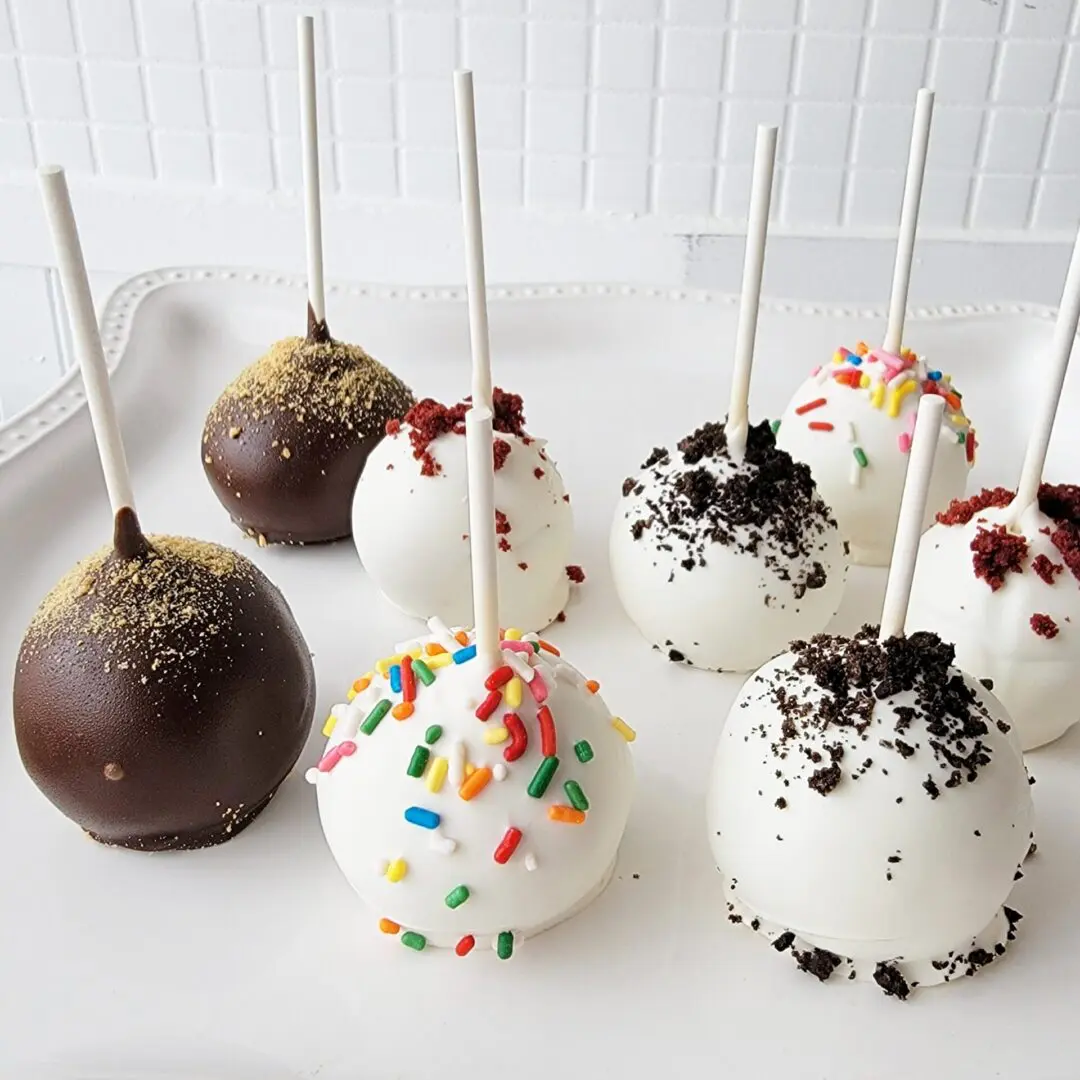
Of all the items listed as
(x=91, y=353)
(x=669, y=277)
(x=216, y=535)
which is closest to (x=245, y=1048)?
(x=91, y=353)

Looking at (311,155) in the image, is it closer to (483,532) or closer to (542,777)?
(483,532)

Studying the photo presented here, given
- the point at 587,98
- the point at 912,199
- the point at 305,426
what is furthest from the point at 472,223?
the point at 587,98

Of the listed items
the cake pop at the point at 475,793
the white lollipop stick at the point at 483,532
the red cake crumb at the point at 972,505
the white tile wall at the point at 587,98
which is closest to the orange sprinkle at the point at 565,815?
the cake pop at the point at 475,793

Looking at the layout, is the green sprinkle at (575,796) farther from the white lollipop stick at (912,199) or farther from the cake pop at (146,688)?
the white lollipop stick at (912,199)

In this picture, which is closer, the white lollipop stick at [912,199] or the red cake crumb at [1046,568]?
the red cake crumb at [1046,568]

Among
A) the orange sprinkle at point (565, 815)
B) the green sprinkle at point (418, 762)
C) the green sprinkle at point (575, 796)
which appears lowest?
the orange sprinkle at point (565, 815)

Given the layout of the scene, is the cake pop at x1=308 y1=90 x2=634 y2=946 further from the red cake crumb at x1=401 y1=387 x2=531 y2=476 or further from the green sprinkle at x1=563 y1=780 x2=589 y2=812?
the red cake crumb at x1=401 y1=387 x2=531 y2=476
